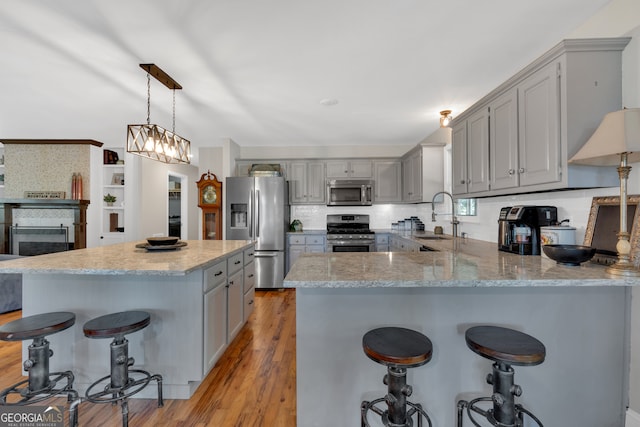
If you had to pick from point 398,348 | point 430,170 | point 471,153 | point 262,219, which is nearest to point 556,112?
point 471,153

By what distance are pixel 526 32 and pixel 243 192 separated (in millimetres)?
3854

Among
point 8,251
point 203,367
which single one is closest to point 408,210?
point 203,367

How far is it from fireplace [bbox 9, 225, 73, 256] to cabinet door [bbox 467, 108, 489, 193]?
6.31 m

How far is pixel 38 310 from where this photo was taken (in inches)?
73.8

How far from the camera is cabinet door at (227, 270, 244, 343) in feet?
7.79

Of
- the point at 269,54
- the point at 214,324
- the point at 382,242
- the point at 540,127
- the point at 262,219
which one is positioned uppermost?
the point at 269,54

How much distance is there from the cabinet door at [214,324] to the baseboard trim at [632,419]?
2468 millimetres

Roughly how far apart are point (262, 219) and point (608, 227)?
3.89 m

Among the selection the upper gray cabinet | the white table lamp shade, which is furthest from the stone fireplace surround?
the white table lamp shade

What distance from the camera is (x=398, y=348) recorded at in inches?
46.7

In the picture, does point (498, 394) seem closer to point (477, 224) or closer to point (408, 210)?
point (477, 224)

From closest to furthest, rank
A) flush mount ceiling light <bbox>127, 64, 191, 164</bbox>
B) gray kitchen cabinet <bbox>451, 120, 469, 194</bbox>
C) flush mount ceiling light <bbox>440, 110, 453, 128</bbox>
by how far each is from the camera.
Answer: flush mount ceiling light <bbox>127, 64, 191, 164</bbox> → gray kitchen cabinet <bbox>451, 120, 469, 194</bbox> → flush mount ceiling light <bbox>440, 110, 453, 128</bbox>

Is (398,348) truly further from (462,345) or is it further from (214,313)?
(214,313)

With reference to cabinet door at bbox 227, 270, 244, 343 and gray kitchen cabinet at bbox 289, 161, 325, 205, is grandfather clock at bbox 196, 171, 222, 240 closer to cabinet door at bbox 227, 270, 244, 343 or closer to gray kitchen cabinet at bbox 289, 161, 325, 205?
gray kitchen cabinet at bbox 289, 161, 325, 205
